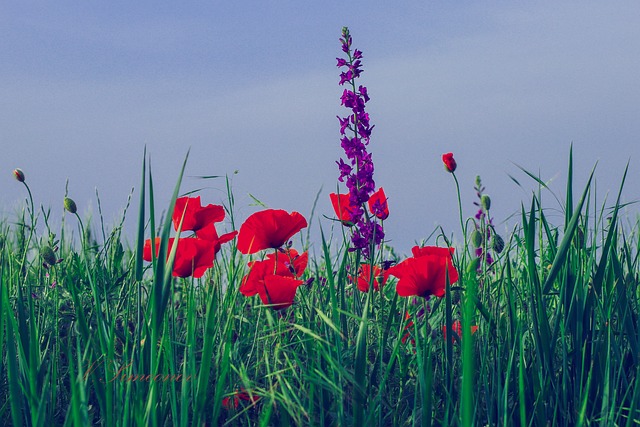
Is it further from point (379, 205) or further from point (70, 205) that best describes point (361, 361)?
point (70, 205)

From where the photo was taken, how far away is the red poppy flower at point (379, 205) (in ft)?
6.45

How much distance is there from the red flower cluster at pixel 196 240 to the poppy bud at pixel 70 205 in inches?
33.4

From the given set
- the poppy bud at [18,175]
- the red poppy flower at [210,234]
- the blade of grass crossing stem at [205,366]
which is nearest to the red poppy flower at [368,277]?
the red poppy flower at [210,234]

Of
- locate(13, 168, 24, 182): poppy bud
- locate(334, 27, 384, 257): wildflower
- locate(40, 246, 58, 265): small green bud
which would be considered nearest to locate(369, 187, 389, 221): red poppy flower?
locate(334, 27, 384, 257): wildflower

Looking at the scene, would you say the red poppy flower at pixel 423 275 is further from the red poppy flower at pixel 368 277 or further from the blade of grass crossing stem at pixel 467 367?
the blade of grass crossing stem at pixel 467 367

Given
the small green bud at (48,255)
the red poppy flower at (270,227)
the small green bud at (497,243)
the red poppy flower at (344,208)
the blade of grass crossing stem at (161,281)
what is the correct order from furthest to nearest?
the small green bud at (48,255) < the small green bud at (497,243) < the red poppy flower at (344,208) < the red poppy flower at (270,227) < the blade of grass crossing stem at (161,281)

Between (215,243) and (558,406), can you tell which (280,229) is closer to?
(215,243)

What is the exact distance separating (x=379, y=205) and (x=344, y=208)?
99 millimetres

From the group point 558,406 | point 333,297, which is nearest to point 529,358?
point 558,406

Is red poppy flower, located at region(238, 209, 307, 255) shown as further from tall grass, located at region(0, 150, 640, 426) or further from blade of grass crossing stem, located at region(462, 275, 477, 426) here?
blade of grass crossing stem, located at region(462, 275, 477, 426)

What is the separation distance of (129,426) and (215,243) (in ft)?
2.05

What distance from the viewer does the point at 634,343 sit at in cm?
173

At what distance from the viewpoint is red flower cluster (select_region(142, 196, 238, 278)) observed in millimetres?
1766

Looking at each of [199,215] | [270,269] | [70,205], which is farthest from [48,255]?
[270,269]
